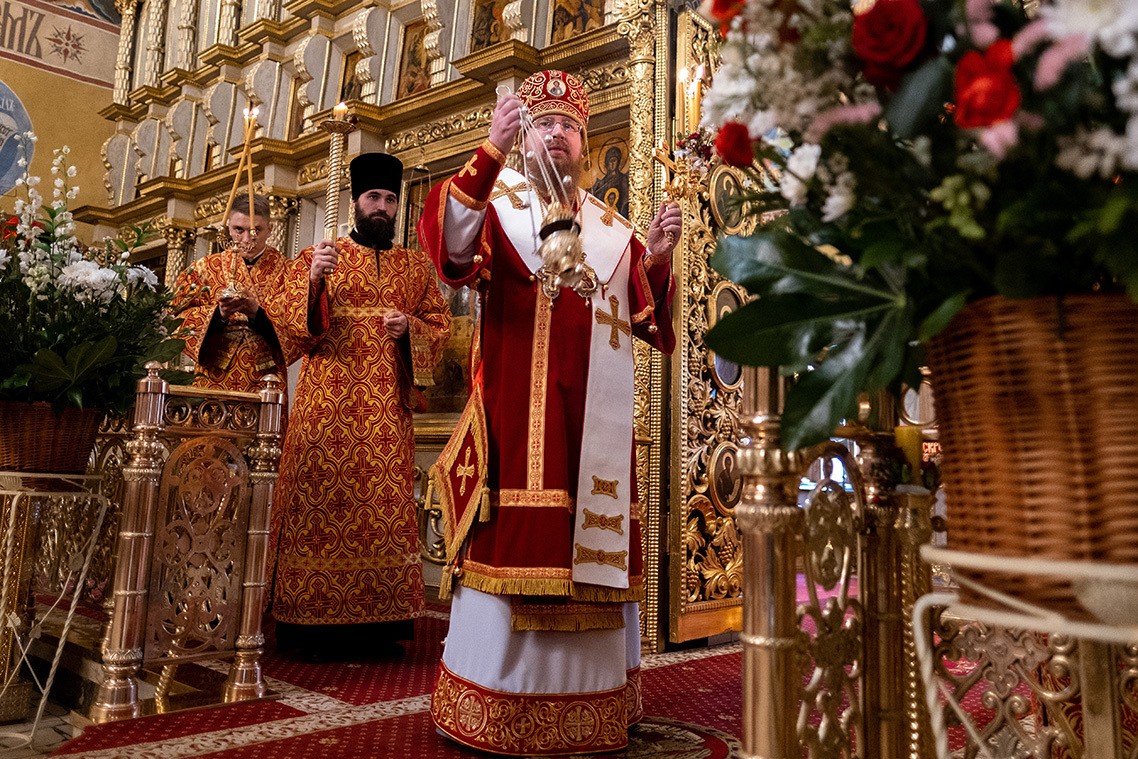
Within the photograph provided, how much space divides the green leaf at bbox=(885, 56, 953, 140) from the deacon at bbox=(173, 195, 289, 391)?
378 centimetres

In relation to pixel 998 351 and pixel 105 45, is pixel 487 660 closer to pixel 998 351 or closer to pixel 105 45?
pixel 998 351

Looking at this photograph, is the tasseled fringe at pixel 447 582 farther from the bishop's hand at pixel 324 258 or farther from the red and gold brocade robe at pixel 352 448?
the bishop's hand at pixel 324 258

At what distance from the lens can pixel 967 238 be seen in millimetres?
950

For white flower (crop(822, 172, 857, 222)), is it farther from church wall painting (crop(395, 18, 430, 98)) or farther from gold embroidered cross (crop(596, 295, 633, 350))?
church wall painting (crop(395, 18, 430, 98))

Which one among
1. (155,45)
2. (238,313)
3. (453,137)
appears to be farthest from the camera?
(155,45)

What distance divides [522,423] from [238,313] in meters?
2.51

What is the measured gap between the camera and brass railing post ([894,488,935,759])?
1584mm

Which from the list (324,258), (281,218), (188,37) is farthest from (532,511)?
(188,37)

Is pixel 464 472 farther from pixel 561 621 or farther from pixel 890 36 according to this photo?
pixel 890 36

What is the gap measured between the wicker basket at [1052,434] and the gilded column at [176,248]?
939cm

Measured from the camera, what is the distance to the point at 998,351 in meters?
0.95

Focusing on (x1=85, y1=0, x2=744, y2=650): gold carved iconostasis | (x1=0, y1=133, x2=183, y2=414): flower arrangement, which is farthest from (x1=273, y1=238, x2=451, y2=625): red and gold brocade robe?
(x1=0, y1=133, x2=183, y2=414): flower arrangement

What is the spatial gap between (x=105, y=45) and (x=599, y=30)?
1014cm

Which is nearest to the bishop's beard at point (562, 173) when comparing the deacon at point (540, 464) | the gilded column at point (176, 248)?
the deacon at point (540, 464)
